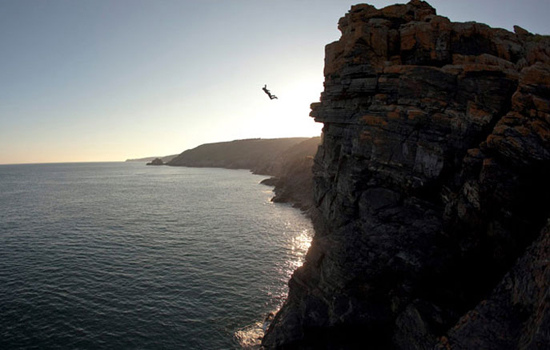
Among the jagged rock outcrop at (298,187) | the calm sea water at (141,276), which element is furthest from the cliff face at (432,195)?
the jagged rock outcrop at (298,187)

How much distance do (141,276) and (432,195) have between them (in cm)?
3443

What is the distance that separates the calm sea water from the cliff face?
8042 millimetres

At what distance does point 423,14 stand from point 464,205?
18.8m

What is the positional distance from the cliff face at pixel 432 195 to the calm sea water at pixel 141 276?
8.04 metres

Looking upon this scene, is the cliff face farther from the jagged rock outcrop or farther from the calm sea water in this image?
the jagged rock outcrop

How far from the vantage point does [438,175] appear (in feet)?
66.3

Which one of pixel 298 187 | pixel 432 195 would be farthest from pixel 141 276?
pixel 298 187

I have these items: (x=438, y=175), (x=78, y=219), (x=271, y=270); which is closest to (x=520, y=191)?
(x=438, y=175)

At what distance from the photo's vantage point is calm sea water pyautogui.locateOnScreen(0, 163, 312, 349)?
2692cm

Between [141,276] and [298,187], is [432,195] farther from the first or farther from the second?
[298,187]

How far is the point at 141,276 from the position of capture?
3753 centimetres

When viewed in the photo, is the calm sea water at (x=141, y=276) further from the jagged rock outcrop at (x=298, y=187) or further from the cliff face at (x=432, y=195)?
the jagged rock outcrop at (x=298, y=187)

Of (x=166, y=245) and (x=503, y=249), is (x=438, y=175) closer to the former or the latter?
(x=503, y=249)

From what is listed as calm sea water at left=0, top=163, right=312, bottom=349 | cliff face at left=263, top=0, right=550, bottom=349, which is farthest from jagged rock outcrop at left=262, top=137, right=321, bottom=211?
cliff face at left=263, top=0, right=550, bottom=349
